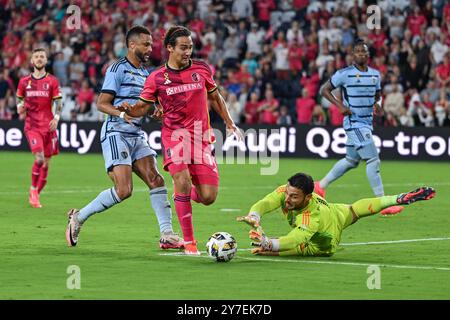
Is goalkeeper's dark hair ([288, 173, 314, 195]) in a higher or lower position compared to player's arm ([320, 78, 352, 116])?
lower

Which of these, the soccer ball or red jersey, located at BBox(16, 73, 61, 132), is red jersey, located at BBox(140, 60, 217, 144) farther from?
red jersey, located at BBox(16, 73, 61, 132)

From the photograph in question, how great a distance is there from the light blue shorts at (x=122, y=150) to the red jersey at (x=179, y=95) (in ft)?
2.13

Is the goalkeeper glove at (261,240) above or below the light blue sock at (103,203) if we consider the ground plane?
below

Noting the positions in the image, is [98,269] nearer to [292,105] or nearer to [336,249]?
[336,249]

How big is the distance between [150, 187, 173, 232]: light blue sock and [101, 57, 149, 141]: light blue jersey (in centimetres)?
68

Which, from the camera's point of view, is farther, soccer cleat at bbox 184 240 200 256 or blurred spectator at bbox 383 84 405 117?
blurred spectator at bbox 383 84 405 117

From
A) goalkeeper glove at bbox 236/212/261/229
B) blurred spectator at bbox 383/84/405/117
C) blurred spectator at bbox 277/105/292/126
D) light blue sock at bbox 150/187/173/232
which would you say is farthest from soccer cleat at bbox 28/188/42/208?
blurred spectator at bbox 383/84/405/117

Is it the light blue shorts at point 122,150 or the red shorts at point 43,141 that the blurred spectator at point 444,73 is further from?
the light blue shorts at point 122,150

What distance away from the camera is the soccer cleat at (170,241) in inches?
487

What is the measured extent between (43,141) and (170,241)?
6.55m

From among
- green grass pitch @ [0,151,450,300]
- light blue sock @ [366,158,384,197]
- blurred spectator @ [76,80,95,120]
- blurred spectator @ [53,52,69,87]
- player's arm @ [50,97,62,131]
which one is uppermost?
blurred spectator @ [53,52,69,87]

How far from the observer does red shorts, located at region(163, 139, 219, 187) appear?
12.0 metres

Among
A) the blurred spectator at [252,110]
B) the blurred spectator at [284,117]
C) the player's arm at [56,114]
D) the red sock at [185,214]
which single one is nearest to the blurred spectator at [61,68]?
the blurred spectator at [252,110]

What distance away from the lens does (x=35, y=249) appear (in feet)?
40.8
